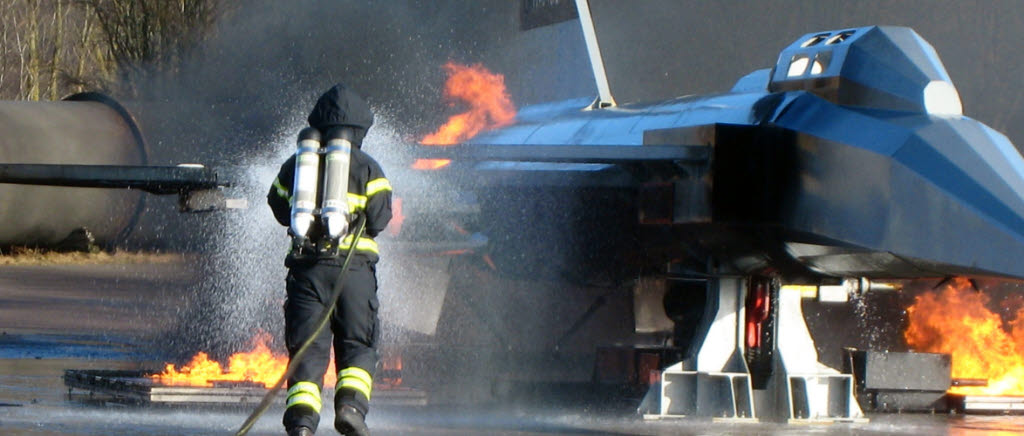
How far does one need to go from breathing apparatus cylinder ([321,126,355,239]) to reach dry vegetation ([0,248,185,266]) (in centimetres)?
2177

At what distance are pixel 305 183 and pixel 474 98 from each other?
1499 cm

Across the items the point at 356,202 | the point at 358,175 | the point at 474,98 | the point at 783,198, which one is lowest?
the point at 356,202

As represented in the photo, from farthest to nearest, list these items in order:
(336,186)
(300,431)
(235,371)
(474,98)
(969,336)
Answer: (474,98)
(969,336)
(235,371)
(336,186)
(300,431)

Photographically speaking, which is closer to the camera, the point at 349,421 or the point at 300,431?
the point at 300,431

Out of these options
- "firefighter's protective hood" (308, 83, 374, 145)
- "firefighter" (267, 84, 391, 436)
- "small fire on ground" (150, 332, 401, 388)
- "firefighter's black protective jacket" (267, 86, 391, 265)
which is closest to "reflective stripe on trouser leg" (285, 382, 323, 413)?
"firefighter" (267, 84, 391, 436)

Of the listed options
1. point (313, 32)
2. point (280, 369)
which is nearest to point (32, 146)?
point (313, 32)

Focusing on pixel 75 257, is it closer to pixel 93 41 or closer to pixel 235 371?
pixel 93 41

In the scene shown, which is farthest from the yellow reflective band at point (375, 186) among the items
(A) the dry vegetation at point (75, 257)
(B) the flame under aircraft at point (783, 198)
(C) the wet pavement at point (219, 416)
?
(A) the dry vegetation at point (75, 257)

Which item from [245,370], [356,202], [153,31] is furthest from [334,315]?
[153,31]

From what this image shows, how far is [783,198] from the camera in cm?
909

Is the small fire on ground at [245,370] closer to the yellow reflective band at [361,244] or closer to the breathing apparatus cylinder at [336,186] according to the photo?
the yellow reflective band at [361,244]

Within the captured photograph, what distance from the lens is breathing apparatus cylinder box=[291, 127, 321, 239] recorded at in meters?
7.33

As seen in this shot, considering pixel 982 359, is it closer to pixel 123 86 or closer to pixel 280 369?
pixel 280 369

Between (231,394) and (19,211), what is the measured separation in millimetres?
16409
